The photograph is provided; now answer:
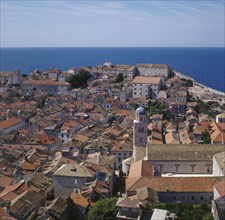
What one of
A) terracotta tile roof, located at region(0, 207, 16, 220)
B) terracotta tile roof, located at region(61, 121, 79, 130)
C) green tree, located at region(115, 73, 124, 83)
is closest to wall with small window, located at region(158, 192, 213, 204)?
terracotta tile roof, located at region(0, 207, 16, 220)

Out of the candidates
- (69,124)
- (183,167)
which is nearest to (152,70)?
(69,124)

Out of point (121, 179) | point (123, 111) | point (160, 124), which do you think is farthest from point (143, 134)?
point (123, 111)

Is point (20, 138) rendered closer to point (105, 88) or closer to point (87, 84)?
point (105, 88)

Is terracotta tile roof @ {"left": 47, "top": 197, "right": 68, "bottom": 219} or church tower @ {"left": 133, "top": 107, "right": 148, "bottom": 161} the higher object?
church tower @ {"left": 133, "top": 107, "right": 148, "bottom": 161}

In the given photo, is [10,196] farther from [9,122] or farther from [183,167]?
[9,122]

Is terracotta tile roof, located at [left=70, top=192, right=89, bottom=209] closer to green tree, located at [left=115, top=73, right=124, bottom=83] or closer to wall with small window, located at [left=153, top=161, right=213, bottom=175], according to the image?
wall with small window, located at [left=153, top=161, right=213, bottom=175]

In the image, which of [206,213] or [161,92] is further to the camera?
[161,92]
